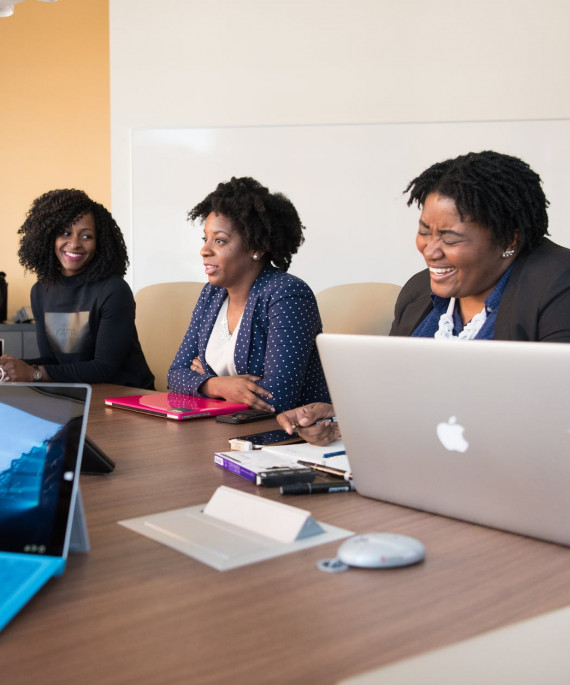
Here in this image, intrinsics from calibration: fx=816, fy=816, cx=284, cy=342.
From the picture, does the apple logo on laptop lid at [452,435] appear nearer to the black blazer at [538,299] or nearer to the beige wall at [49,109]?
the black blazer at [538,299]

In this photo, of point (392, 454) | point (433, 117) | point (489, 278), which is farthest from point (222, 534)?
point (433, 117)

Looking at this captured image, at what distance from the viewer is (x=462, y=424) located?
0.94m

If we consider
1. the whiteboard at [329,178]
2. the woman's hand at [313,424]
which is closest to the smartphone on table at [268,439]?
the woman's hand at [313,424]

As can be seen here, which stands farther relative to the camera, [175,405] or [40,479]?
[175,405]

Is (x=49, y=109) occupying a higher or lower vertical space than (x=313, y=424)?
higher

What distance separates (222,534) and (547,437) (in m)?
0.38

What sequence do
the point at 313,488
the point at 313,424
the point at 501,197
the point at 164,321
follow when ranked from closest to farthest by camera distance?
the point at 313,488
the point at 313,424
the point at 501,197
the point at 164,321

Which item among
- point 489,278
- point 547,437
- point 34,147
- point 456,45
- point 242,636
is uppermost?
point 456,45

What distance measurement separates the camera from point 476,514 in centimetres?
99

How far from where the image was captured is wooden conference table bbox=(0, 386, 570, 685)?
662 mm

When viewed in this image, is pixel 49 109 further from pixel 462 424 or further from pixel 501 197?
pixel 462 424

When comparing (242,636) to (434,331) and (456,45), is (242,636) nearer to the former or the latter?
(434,331)

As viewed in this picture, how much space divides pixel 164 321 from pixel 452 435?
2.09m

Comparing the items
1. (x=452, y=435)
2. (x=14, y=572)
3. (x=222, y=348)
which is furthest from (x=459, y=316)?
(x=14, y=572)
